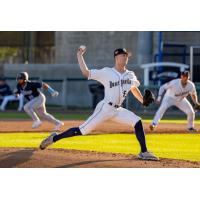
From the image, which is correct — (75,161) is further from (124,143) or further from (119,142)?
(119,142)

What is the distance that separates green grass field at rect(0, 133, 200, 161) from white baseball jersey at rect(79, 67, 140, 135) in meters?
1.35

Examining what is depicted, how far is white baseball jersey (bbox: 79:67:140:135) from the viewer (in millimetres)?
12320

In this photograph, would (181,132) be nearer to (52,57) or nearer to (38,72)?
(38,72)

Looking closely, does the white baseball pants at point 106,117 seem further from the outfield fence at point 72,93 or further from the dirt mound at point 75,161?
the outfield fence at point 72,93

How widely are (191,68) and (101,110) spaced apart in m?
20.1

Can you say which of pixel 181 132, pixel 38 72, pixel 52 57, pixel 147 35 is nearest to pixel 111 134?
pixel 181 132

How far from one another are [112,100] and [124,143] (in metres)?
3.72

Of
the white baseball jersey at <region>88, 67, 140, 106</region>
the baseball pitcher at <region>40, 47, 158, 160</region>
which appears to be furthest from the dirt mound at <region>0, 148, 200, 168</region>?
the white baseball jersey at <region>88, 67, 140, 106</region>

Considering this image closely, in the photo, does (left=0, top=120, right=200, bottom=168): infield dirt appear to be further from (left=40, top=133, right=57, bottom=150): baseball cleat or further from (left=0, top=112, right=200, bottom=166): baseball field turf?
(left=0, top=112, right=200, bottom=166): baseball field turf

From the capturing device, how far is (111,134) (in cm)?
1847

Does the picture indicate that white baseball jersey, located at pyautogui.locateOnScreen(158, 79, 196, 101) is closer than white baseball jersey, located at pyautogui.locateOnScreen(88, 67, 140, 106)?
No

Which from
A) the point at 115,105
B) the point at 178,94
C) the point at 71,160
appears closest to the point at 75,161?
the point at 71,160

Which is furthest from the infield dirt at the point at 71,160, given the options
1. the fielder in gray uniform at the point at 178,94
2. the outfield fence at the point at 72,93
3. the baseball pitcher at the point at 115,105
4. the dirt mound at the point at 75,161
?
the outfield fence at the point at 72,93

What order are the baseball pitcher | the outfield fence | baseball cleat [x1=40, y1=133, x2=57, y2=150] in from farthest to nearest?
the outfield fence → baseball cleat [x1=40, y1=133, x2=57, y2=150] → the baseball pitcher
